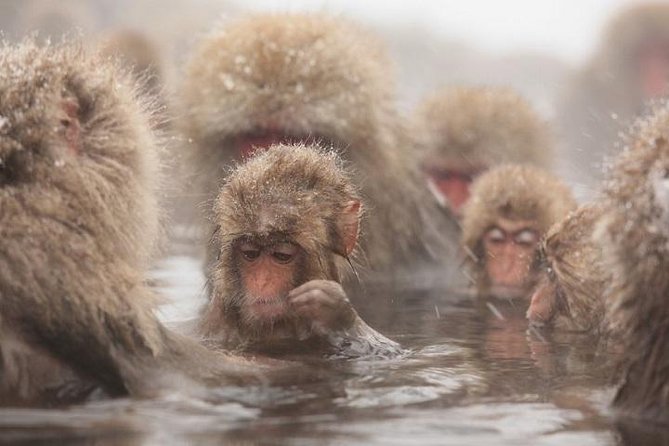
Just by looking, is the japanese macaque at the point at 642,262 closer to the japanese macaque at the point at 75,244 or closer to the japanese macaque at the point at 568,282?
the japanese macaque at the point at 75,244

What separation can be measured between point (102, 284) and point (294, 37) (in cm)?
400

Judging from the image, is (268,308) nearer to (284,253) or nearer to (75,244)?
(284,253)

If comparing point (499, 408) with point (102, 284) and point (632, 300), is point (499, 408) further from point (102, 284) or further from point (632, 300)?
point (102, 284)

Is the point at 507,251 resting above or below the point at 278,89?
below

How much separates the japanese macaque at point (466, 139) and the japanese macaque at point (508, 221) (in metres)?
1.83

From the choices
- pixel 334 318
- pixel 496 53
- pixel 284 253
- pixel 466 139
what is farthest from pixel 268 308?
pixel 496 53

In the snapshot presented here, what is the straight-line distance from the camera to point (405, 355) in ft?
16.1

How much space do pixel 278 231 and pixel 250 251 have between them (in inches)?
5.3

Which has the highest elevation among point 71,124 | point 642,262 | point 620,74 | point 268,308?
point 620,74

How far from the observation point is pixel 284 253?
5.09 m

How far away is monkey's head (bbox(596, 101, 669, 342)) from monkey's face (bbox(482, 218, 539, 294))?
3649 millimetres

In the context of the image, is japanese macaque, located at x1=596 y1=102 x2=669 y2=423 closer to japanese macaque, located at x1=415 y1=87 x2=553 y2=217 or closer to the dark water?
the dark water

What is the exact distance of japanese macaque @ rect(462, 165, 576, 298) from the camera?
24.8 feet

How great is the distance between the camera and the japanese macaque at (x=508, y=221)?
7547mm
